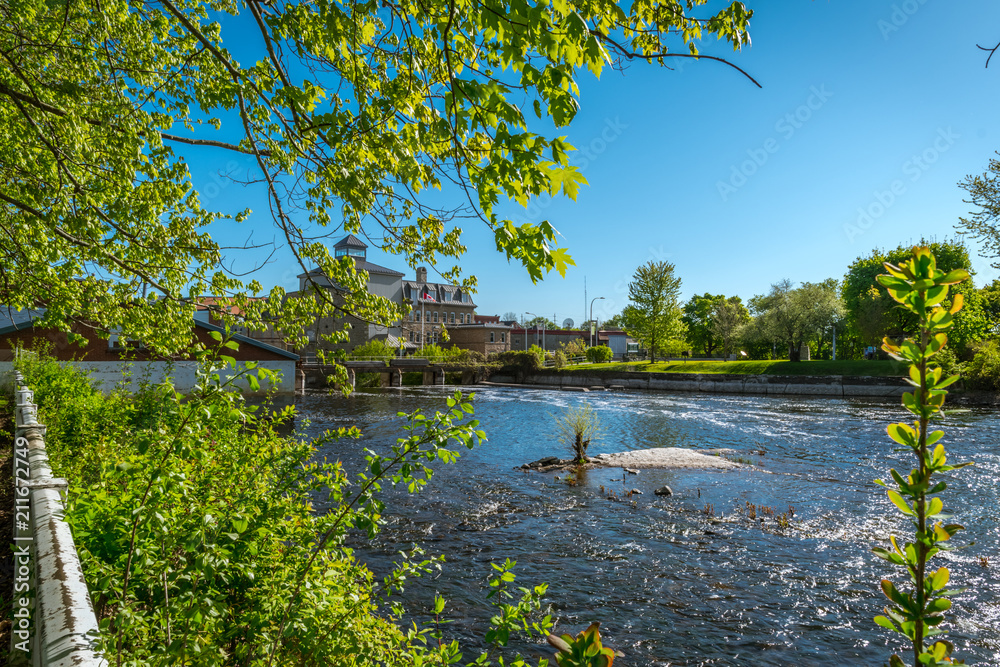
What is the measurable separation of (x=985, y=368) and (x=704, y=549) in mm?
31418

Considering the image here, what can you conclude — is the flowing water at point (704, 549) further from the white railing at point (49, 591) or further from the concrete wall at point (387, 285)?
the concrete wall at point (387, 285)

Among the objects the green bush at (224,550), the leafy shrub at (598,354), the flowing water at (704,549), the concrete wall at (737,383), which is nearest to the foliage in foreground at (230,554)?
the green bush at (224,550)

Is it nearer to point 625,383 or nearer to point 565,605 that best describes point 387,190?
point 565,605

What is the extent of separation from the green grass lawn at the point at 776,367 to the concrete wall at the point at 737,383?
1759mm

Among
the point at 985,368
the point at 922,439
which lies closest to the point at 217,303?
the point at 922,439

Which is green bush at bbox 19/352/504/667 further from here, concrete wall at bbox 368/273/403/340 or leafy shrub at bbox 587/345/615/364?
leafy shrub at bbox 587/345/615/364

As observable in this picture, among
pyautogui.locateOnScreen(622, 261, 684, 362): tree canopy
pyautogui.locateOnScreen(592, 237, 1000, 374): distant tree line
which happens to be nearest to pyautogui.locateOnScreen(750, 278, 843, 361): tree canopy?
pyautogui.locateOnScreen(592, 237, 1000, 374): distant tree line

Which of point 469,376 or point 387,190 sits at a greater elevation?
point 387,190

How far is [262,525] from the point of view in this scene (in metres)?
4.04

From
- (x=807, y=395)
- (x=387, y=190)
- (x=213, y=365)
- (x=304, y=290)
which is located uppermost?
(x=387, y=190)

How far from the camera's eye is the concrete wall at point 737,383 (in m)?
37.6

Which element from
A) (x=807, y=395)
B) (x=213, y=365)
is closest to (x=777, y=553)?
(x=213, y=365)

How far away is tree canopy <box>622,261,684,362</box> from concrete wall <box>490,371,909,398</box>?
12.0 metres

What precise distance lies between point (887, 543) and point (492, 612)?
7.20 m
